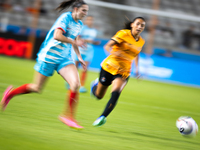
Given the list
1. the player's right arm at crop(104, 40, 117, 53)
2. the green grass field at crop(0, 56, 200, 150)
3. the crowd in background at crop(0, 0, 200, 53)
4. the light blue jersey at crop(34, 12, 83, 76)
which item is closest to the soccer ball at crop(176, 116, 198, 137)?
the green grass field at crop(0, 56, 200, 150)

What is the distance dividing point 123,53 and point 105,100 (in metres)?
2.72

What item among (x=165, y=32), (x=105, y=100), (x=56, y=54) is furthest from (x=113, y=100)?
(x=165, y=32)

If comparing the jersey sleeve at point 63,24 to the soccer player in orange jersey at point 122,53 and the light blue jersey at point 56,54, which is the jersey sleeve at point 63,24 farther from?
the soccer player in orange jersey at point 122,53

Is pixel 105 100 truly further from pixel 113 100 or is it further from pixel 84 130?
pixel 84 130

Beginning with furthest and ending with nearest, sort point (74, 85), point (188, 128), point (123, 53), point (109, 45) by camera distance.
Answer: point (123, 53) < point (109, 45) < point (188, 128) < point (74, 85)

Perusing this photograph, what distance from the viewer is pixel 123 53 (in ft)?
16.7

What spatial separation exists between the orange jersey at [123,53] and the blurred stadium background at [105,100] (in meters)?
0.85

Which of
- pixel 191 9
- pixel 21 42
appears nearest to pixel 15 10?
pixel 21 42

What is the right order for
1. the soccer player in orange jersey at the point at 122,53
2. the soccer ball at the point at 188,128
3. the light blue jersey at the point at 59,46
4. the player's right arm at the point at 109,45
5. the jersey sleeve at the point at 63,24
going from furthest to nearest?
the soccer player in orange jersey at the point at 122,53 < the player's right arm at the point at 109,45 < the soccer ball at the point at 188,128 < the light blue jersey at the point at 59,46 < the jersey sleeve at the point at 63,24

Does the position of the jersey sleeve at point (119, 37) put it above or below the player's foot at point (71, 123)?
above

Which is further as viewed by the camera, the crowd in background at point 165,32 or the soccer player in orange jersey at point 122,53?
the crowd in background at point 165,32

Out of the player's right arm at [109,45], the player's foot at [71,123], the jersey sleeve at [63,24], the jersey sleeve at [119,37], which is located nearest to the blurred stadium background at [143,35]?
the jersey sleeve at [119,37]

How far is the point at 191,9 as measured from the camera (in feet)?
69.4

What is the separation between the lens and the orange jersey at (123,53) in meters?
5.02
